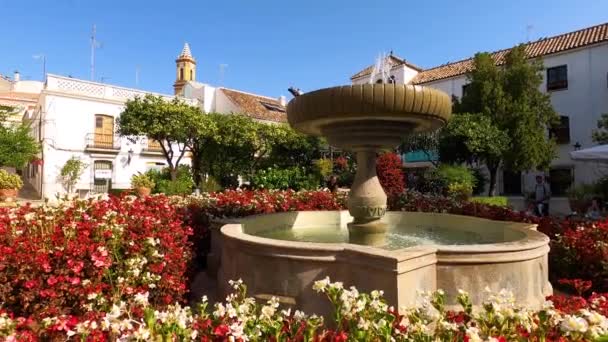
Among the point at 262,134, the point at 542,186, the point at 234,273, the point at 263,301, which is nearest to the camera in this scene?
the point at 263,301

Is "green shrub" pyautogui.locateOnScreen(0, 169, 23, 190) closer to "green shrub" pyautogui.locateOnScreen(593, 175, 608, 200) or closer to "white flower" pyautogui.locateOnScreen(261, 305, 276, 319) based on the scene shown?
"white flower" pyautogui.locateOnScreen(261, 305, 276, 319)

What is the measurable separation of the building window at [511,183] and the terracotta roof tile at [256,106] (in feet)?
57.1

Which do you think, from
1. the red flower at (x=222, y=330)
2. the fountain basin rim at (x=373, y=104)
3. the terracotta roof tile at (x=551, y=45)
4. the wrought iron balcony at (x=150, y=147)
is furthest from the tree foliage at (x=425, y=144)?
the red flower at (x=222, y=330)

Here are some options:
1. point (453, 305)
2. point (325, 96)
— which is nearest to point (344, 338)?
point (453, 305)

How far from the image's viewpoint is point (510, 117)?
1845 centimetres

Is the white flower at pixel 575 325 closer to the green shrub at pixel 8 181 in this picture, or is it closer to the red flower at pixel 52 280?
the red flower at pixel 52 280

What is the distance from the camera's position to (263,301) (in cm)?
329

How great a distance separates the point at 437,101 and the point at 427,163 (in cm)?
2259

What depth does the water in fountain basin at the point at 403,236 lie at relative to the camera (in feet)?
16.0

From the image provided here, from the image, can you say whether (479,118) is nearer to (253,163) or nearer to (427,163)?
(427,163)

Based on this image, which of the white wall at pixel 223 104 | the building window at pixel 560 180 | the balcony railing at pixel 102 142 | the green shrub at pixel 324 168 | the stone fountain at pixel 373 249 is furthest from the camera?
the white wall at pixel 223 104

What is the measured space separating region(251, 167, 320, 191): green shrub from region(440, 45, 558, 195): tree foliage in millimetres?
7153

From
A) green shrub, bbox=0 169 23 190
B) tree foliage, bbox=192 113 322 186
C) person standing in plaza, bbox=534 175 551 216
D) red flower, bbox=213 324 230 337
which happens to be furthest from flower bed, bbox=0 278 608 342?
tree foliage, bbox=192 113 322 186

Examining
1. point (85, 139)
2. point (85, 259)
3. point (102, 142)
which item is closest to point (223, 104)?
point (102, 142)
